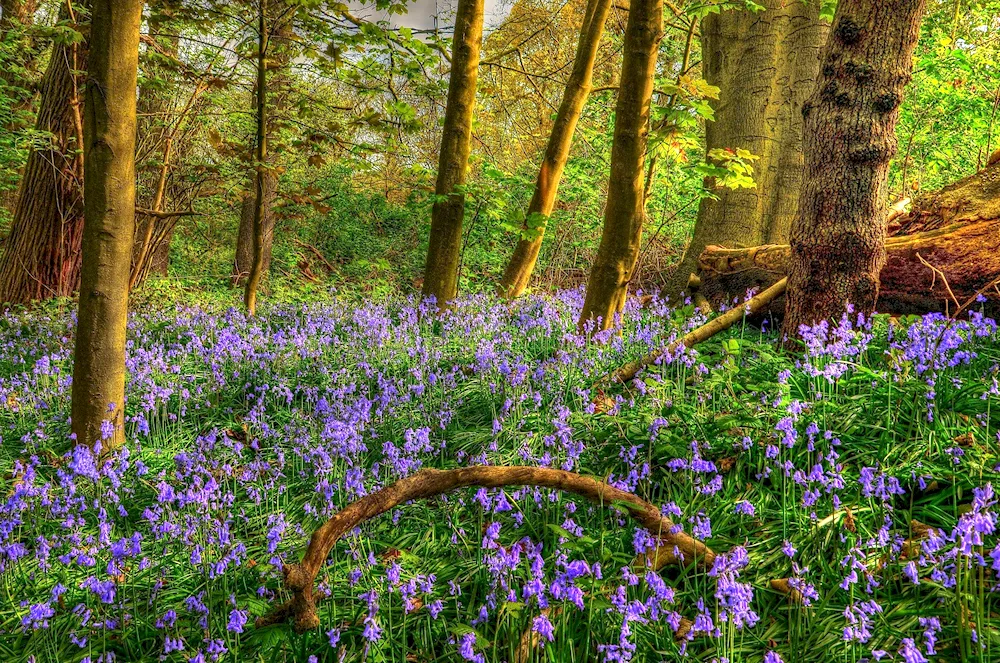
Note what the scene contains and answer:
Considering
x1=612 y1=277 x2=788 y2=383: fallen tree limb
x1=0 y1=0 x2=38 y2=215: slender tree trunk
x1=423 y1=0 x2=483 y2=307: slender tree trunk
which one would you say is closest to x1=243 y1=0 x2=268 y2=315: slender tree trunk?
x1=423 y1=0 x2=483 y2=307: slender tree trunk

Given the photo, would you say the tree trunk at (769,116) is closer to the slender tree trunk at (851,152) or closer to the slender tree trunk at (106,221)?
the slender tree trunk at (851,152)

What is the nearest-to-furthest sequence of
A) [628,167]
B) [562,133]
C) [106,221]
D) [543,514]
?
[543,514], [106,221], [628,167], [562,133]

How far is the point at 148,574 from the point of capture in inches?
103

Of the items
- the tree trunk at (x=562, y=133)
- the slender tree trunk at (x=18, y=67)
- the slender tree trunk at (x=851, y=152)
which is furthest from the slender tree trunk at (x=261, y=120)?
the slender tree trunk at (x=851, y=152)

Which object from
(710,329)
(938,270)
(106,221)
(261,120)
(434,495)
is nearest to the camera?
(434,495)

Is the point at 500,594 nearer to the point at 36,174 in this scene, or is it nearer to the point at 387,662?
the point at 387,662

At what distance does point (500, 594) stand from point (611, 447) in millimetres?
1261

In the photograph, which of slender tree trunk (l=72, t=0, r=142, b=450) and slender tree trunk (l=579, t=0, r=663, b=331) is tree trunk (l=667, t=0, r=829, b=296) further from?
slender tree trunk (l=72, t=0, r=142, b=450)

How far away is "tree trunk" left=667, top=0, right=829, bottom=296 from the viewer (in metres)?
7.24

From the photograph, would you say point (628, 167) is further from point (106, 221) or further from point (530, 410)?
point (106, 221)

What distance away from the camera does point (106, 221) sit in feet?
11.9

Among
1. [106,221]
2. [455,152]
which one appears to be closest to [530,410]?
[106,221]

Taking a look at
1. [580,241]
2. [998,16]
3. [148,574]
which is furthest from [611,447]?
[998,16]

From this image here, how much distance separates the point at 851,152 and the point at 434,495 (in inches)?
122
